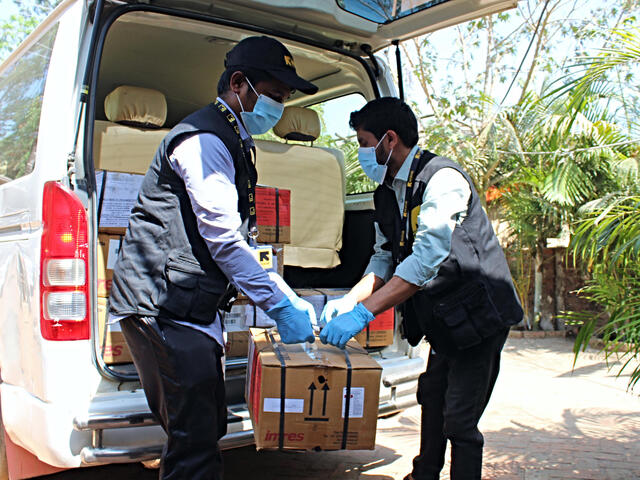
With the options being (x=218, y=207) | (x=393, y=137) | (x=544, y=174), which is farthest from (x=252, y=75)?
(x=544, y=174)

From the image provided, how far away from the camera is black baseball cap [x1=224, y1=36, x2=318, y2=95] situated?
218 centimetres

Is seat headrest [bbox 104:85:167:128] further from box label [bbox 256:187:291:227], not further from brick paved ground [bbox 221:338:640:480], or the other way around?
brick paved ground [bbox 221:338:640:480]

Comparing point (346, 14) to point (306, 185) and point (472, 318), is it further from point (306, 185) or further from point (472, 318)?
point (472, 318)

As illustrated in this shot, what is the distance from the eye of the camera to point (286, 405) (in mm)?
2033

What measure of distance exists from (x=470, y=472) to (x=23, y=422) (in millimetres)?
1732

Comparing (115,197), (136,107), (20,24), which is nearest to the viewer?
(115,197)

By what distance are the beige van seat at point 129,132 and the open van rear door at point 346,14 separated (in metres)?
0.62

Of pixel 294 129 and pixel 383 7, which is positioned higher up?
pixel 383 7

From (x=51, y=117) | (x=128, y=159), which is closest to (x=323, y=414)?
(x=51, y=117)

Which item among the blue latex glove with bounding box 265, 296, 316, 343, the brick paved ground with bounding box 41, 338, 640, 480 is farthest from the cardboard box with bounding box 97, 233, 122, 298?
the brick paved ground with bounding box 41, 338, 640, 480

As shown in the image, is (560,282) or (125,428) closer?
(125,428)

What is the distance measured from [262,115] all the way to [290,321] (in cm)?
76

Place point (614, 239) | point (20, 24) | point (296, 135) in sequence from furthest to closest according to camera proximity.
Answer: point (20, 24) < point (296, 135) < point (614, 239)

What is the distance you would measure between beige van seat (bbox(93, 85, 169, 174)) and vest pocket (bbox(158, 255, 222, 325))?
1.43 meters
